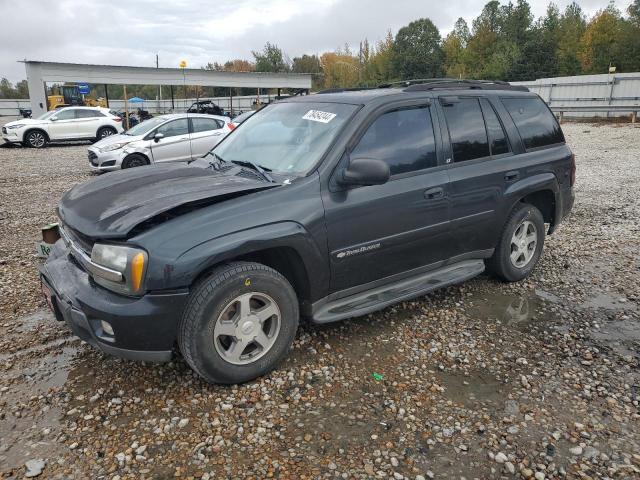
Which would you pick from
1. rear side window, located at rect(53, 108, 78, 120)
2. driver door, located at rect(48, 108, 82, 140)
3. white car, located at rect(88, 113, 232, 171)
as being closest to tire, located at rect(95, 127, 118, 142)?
driver door, located at rect(48, 108, 82, 140)

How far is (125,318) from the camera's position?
8.97 ft

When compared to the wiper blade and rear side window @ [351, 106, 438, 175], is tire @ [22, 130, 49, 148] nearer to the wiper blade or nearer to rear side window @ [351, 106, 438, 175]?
the wiper blade

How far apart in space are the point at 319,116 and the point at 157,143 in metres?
8.78

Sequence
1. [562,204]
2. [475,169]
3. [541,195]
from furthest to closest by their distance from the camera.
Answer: [562,204] < [541,195] < [475,169]

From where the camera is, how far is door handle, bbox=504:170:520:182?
4.39m

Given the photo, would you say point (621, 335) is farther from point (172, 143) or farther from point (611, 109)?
point (611, 109)

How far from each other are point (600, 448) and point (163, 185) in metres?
3.11

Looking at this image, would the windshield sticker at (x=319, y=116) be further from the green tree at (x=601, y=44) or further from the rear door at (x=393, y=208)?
the green tree at (x=601, y=44)

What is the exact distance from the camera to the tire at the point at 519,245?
461cm

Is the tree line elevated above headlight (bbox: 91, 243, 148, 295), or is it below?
above

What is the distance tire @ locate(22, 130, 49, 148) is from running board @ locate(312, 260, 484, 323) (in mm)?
18515

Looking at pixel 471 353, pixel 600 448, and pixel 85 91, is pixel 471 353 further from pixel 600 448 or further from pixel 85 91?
pixel 85 91

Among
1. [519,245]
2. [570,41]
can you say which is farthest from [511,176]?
[570,41]

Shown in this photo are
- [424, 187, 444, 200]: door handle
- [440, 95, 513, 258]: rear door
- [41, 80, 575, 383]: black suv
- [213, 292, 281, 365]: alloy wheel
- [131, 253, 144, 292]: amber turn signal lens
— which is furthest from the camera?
[440, 95, 513, 258]: rear door
